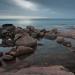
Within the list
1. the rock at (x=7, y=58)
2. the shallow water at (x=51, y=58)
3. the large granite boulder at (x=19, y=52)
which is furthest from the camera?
the large granite boulder at (x=19, y=52)

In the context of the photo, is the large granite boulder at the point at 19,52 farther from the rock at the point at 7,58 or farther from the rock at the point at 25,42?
the rock at the point at 25,42

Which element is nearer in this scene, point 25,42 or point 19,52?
point 19,52

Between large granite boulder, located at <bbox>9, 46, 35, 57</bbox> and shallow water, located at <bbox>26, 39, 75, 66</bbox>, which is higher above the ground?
large granite boulder, located at <bbox>9, 46, 35, 57</bbox>

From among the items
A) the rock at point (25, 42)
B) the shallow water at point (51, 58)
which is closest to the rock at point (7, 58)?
the shallow water at point (51, 58)

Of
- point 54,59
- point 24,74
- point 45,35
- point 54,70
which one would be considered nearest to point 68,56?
point 54,59

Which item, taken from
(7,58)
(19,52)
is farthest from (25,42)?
(7,58)

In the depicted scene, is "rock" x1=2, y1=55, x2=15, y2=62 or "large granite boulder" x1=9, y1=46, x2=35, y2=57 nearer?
"rock" x1=2, y1=55, x2=15, y2=62

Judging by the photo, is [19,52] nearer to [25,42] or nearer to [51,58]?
[51,58]

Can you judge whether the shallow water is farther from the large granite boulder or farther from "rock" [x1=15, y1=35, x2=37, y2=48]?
"rock" [x1=15, y1=35, x2=37, y2=48]

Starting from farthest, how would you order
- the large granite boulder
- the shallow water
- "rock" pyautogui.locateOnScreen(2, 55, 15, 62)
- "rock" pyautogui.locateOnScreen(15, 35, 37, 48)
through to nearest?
"rock" pyautogui.locateOnScreen(15, 35, 37, 48) → the large granite boulder → "rock" pyautogui.locateOnScreen(2, 55, 15, 62) → the shallow water

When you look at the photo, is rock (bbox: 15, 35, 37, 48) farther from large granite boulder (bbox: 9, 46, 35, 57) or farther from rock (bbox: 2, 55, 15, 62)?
rock (bbox: 2, 55, 15, 62)

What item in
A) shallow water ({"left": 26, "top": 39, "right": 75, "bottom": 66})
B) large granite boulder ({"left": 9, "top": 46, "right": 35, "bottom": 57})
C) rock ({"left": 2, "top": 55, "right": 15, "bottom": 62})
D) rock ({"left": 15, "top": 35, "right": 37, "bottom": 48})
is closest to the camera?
shallow water ({"left": 26, "top": 39, "right": 75, "bottom": 66})

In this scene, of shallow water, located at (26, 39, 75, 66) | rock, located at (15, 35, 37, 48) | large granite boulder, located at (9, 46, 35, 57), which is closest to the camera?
shallow water, located at (26, 39, 75, 66)

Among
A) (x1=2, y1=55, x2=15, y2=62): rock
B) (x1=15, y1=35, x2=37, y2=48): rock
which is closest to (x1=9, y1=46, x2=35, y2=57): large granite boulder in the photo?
(x1=2, y1=55, x2=15, y2=62): rock
